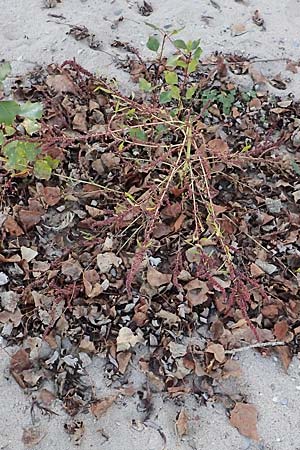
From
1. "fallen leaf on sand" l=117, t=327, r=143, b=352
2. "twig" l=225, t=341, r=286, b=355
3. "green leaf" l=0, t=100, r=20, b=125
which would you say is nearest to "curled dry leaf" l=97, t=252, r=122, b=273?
"fallen leaf on sand" l=117, t=327, r=143, b=352

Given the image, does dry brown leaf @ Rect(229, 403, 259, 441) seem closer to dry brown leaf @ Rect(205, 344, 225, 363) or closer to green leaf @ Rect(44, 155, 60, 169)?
dry brown leaf @ Rect(205, 344, 225, 363)

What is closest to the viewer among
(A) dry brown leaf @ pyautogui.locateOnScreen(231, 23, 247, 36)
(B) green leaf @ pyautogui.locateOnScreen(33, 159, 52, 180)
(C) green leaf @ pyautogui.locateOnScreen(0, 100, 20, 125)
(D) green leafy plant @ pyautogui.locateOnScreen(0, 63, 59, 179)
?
(C) green leaf @ pyautogui.locateOnScreen(0, 100, 20, 125)

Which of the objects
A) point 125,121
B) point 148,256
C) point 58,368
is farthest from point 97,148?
point 58,368

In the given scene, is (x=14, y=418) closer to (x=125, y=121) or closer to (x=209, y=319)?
(x=209, y=319)

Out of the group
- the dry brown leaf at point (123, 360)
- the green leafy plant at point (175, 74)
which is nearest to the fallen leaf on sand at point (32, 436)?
the dry brown leaf at point (123, 360)

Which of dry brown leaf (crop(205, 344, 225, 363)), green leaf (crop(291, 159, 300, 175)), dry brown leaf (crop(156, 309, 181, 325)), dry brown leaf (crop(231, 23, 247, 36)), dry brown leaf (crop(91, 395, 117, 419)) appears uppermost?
dry brown leaf (crop(231, 23, 247, 36))

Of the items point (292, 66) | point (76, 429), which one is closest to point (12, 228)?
point (76, 429)

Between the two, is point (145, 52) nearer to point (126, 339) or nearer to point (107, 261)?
point (107, 261)
